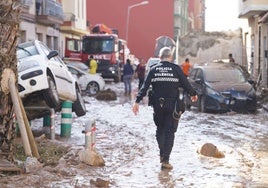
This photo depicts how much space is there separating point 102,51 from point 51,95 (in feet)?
94.7

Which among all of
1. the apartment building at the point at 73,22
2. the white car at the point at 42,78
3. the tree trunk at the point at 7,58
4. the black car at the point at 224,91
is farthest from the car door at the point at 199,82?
the apartment building at the point at 73,22

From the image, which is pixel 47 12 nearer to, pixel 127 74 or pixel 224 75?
pixel 127 74

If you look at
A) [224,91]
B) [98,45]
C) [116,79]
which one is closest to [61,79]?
[224,91]

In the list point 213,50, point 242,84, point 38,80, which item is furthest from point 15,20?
point 213,50

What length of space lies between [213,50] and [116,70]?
7166 millimetres

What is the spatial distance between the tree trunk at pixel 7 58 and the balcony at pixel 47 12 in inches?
1081

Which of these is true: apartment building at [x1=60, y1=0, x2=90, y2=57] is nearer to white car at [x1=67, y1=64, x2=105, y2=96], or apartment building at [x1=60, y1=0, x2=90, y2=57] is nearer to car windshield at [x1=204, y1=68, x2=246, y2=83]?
white car at [x1=67, y1=64, x2=105, y2=96]

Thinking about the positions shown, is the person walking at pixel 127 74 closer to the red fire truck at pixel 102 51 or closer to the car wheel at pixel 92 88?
the car wheel at pixel 92 88

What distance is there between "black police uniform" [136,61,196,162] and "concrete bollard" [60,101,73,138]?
144 inches

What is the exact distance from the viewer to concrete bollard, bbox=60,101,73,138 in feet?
41.6

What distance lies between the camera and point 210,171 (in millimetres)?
9164

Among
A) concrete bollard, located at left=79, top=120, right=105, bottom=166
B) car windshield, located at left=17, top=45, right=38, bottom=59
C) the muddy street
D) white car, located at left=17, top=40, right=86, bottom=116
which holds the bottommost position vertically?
the muddy street

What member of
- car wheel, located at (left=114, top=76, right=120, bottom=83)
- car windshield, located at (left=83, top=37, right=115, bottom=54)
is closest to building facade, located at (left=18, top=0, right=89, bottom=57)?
car windshield, located at (left=83, top=37, right=115, bottom=54)

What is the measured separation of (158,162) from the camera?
9914mm
